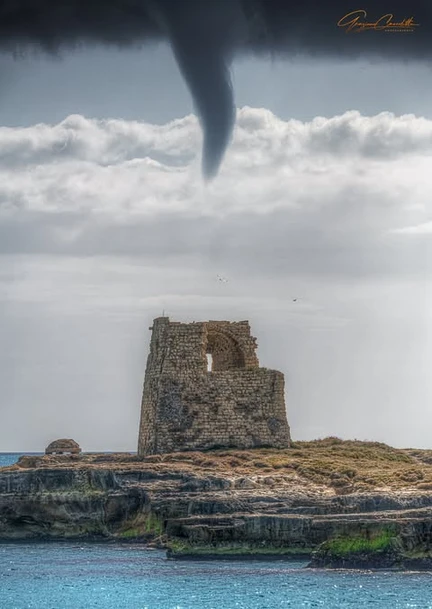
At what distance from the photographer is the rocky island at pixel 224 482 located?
4841 cm

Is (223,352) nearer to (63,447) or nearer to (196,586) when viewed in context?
(63,447)

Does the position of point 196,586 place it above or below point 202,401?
below

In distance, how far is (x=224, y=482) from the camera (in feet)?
178

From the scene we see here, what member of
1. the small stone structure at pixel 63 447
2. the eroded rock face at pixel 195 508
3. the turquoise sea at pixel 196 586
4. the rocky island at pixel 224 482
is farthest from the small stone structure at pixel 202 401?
the turquoise sea at pixel 196 586

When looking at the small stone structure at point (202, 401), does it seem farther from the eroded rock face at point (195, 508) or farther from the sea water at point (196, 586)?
the sea water at point (196, 586)

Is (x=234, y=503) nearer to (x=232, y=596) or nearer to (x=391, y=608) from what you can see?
(x=232, y=596)

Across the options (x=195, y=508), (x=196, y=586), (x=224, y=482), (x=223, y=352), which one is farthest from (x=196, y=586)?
(x=223, y=352)

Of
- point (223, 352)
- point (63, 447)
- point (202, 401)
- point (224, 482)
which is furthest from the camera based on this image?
point (63, 447)

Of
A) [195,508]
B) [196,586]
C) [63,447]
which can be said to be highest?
[63,447]

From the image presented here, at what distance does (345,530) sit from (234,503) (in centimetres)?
585

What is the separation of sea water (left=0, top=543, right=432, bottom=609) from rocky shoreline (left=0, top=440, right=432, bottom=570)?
0.96 metres

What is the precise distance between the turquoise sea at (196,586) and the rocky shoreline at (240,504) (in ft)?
3.10

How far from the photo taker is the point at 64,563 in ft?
170

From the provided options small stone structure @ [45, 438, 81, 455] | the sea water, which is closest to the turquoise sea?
the sea water
